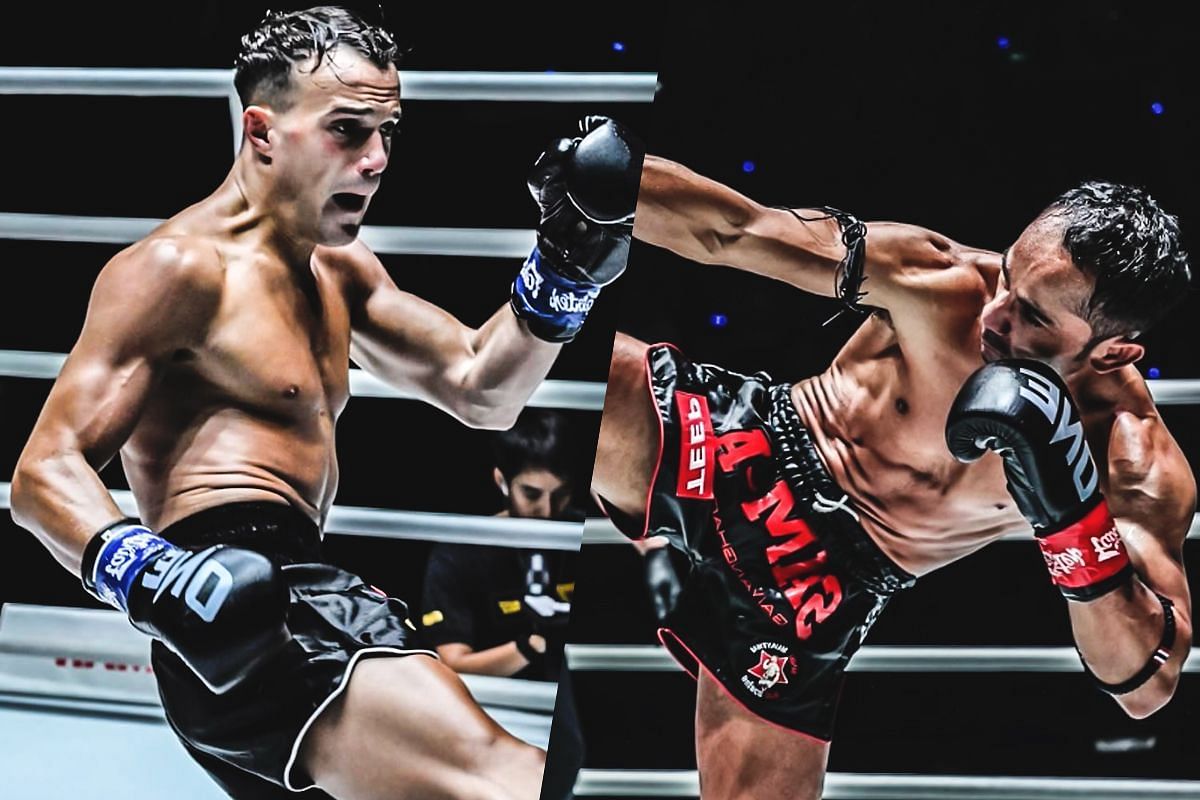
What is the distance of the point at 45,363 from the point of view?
248cm

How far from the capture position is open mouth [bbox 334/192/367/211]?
239 centimetres

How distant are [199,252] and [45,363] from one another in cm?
40

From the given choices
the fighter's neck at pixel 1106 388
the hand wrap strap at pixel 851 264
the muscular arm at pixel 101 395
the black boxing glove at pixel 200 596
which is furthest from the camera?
the hand wrap strap at pixel 851 264

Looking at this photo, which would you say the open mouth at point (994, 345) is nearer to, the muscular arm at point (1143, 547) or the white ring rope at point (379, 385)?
the muscular arm at point (1143, 547)

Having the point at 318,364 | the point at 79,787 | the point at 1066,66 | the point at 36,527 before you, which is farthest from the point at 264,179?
the point at 1066,66

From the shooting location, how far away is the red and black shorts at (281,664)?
2250 mm

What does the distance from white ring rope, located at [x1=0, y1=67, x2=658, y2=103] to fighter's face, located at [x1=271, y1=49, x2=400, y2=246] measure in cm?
9

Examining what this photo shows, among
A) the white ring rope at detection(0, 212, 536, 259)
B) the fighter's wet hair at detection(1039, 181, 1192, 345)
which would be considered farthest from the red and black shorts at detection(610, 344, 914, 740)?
the fighter's wet hair at detection(1039, 181, 1192, 345)

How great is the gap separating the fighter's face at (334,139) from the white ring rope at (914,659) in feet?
2.95

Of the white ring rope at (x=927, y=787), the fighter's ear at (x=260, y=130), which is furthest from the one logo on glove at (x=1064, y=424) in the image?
the fighter's ear at (x=260, y=130)

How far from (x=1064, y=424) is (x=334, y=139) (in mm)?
1312

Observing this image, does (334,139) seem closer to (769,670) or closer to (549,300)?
(549,300)

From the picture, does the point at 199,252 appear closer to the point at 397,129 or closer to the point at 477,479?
the point at 397,129

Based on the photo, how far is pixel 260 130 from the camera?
2.36m
